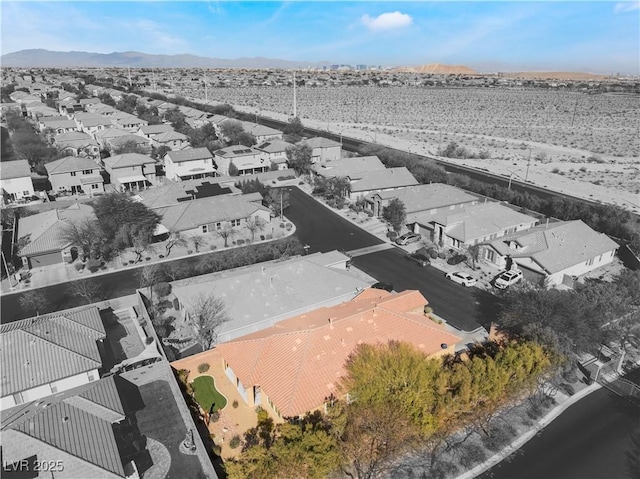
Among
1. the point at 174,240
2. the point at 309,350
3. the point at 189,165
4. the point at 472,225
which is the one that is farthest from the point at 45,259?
the point at 472,225

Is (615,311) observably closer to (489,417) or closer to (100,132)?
(489,417)

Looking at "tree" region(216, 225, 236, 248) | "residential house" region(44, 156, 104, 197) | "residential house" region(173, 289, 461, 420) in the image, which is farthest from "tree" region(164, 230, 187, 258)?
"residential house" region(44, 156, 104, 197)

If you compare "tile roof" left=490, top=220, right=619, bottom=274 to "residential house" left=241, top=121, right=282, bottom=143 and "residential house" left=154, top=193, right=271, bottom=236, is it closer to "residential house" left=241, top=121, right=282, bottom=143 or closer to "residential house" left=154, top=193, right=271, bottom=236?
"residential house" left=154, top=193, right=271, bottom=236

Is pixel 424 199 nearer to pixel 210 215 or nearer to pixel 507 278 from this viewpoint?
pixel 507 278

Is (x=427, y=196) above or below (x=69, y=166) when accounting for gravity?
below

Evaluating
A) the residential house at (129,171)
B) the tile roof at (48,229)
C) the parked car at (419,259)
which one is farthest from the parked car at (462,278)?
the residential house at (129,171)
